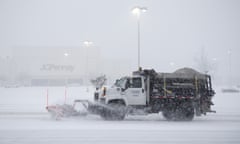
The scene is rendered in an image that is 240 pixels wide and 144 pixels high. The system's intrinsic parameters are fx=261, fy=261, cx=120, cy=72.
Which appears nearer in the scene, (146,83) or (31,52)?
(146,83)

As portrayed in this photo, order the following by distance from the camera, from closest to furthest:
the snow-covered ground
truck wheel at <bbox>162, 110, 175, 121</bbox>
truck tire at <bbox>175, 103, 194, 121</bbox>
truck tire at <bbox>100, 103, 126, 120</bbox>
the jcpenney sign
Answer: the snow-covered ground, truck tire at <bbox>100, 103, 126, 120</bbox>, truck tire at <bbox>175, 103, 194, 121</bbox>, truck wheel at <bbox>162, 110, 175, 121</bbox>, the jcpenney sign

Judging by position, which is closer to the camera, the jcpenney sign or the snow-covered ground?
the snow-covered ground

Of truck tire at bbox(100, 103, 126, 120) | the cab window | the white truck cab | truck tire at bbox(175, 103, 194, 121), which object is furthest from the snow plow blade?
truck tire at bbox(175, 103, 194, 121)

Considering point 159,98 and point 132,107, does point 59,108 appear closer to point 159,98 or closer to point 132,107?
point 132,107

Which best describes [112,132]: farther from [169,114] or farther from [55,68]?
[55,68]

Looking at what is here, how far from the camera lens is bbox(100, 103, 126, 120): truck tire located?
12.5 metres

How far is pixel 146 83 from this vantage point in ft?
41.3

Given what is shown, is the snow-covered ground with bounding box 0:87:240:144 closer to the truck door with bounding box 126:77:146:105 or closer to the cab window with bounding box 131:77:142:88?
the truck door with bounding box 126:77:146:105

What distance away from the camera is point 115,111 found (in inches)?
492

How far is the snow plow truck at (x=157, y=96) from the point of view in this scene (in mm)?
12531

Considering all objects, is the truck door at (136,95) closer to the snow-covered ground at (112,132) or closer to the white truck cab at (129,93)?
the white truck cab at (129,93)

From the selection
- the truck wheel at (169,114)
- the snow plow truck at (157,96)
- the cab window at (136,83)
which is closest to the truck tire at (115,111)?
the snow plow truck at (157,96)

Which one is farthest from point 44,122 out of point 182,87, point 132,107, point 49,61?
point 49,61

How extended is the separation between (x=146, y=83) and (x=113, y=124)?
102 inches
